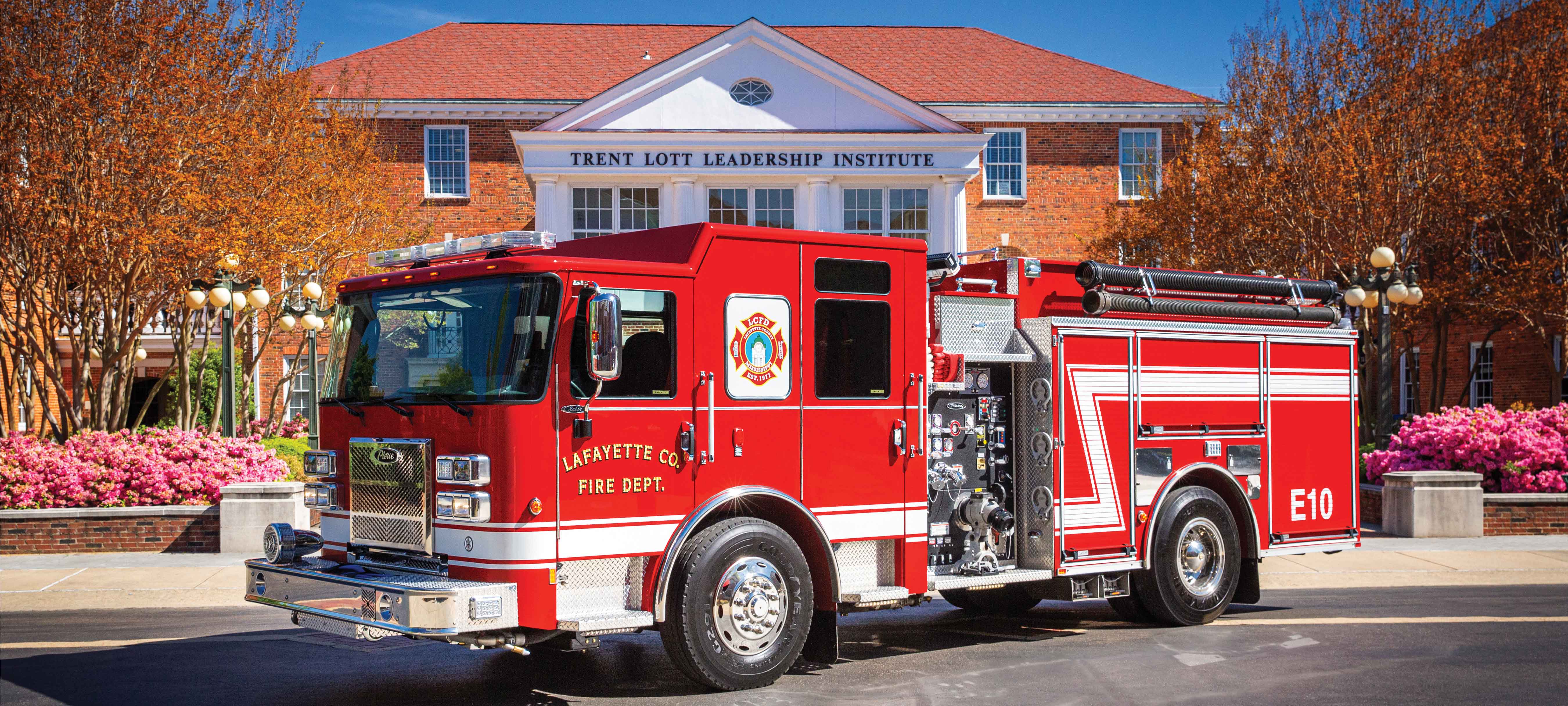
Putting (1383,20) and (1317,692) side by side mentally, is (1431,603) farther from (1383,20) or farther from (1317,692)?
(1383,20)

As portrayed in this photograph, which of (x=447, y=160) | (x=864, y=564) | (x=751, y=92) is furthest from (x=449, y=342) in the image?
(x=447, y=160)

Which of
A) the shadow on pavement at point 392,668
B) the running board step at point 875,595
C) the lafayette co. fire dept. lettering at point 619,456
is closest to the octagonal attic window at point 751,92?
the shadow on pavement at point 392,668

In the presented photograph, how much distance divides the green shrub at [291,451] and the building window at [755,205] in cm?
978

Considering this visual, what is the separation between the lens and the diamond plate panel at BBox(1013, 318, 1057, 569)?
29.8 ft

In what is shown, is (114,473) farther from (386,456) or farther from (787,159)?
(787,159)

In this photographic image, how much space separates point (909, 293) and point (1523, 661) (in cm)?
478

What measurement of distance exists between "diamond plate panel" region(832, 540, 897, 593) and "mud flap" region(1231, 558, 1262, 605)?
142 inches

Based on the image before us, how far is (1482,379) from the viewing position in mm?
32156

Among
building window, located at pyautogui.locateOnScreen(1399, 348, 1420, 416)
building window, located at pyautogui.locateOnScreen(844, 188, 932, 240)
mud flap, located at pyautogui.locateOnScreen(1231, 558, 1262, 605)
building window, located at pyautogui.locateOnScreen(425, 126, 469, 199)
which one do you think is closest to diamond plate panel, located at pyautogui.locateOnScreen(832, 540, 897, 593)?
mud flap, located at pyautogui.locateOnScreen(1231, 558, 1262, 605)

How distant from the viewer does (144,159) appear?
54.6ft

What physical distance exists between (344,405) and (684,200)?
2018cm

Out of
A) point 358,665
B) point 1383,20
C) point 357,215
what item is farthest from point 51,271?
point 1383,20

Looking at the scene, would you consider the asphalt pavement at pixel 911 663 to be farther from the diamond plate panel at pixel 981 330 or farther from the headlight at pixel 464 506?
the diamond plate panel at pixel 981 330

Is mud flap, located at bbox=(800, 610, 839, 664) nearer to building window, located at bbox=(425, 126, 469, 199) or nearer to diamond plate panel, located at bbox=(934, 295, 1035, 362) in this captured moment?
diamond plate panel, located at bbox=(934, 295, 1035, 362)
